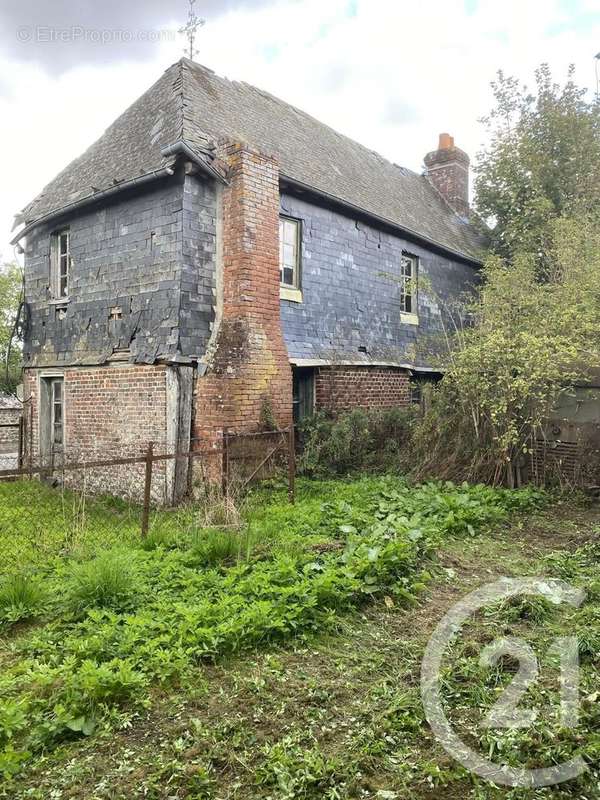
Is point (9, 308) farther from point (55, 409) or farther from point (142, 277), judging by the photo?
point (142, 277)

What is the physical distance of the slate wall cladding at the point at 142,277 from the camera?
9.34m

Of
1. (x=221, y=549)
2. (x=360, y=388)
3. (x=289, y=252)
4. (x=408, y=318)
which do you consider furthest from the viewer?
(x=408, y=318)

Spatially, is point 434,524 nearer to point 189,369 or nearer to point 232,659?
point 232,659

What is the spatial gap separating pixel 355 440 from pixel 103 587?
6515 mm

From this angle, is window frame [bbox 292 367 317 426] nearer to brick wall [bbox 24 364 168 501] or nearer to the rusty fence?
the rusty fence

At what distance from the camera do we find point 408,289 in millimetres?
13898

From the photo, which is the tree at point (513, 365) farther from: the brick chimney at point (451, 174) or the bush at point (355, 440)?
the brick chimney at point (451, 174)

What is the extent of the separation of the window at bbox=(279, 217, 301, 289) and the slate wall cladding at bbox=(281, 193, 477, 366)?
0.45 feet

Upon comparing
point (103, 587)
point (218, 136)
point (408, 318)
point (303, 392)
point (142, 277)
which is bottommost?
point (103, 587)

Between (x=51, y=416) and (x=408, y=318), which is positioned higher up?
(x=408, y=318)

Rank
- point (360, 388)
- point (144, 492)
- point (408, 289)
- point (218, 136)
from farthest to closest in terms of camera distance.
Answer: point (408, 289) → point (360, 388) → point (218, 136) → point (144, 492)

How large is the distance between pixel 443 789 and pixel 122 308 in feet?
29.8

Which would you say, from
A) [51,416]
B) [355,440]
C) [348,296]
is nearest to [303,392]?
[355,440]
